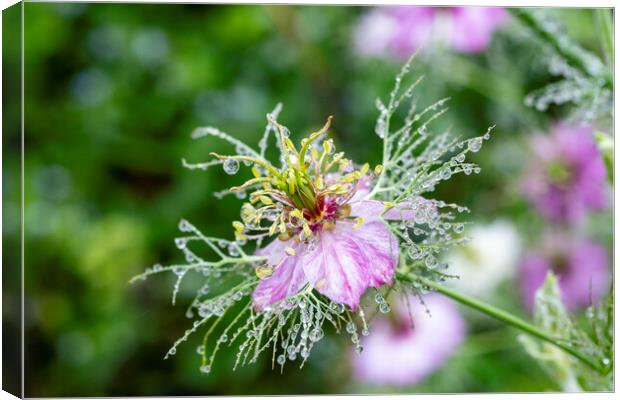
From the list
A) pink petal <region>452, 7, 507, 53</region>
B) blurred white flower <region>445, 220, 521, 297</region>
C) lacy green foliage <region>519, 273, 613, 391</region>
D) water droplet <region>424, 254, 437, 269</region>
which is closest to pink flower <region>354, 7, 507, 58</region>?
pink petal <region>452, 7, 507, 53</region>

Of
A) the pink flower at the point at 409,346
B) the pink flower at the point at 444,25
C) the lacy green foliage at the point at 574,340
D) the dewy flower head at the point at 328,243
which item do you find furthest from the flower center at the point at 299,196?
the pink flower at the point at 409,346

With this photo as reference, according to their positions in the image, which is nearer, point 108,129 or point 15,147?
point 15,147

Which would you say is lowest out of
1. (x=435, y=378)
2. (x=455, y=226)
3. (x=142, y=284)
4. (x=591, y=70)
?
(x=435, y=378)

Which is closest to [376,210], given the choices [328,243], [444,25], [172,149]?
[328,243]

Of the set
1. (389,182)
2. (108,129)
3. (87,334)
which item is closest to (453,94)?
(108,129)

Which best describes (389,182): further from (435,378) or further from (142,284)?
(142,284)

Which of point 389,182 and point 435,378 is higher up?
point 389,182

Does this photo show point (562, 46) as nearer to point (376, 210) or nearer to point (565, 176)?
point (376, 210)
